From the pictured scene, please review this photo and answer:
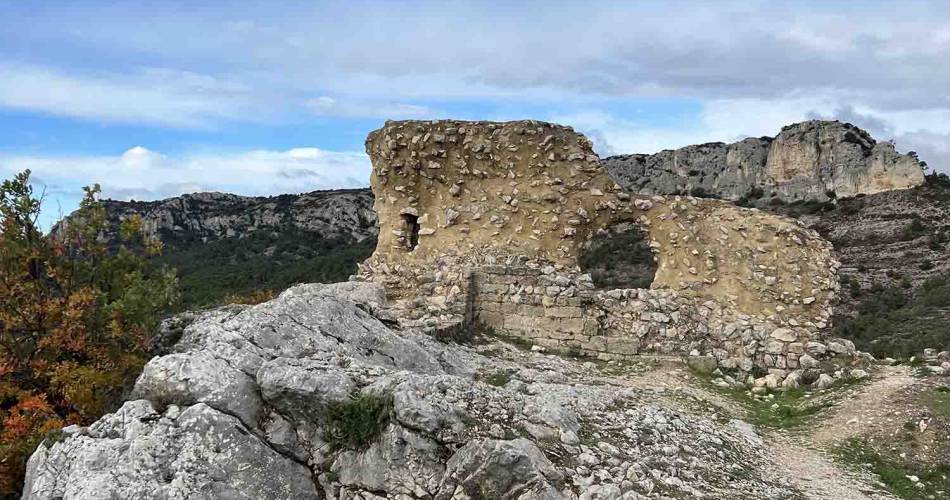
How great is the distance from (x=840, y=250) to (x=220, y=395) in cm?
4104

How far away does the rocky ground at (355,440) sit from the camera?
17.1ft

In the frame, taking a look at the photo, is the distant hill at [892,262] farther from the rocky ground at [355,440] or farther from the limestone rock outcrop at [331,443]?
the limestone rock outcrop at [331,443]

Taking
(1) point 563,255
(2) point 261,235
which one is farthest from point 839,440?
(2) point 261,235

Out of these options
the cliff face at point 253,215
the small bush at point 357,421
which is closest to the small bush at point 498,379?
the small bush at point 357,421

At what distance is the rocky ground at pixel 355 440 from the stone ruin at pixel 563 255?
4011 millimetres

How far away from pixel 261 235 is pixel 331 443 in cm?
5767

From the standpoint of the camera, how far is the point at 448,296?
11867mm

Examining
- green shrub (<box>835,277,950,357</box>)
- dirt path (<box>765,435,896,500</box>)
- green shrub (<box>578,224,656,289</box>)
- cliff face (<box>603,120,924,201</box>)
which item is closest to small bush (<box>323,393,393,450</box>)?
dirt path (<box>765,435,896,500</box>)

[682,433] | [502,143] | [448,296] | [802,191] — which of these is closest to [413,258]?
[448,296]

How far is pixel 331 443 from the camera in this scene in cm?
569

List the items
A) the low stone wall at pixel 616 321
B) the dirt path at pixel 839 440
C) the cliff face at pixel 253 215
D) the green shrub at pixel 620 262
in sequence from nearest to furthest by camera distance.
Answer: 1. the dirt path at pixel 839 440
2. the low stone wall at pixel 616 321
3. the green shrub at pixel 620 262
4. the cliff face at pixel 253 215

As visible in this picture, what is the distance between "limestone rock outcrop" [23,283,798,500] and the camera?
17.0 feet

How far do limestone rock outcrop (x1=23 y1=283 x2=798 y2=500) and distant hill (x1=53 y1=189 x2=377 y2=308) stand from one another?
32479 millimetres

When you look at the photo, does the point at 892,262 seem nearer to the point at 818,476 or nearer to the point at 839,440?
the point at 839,440
